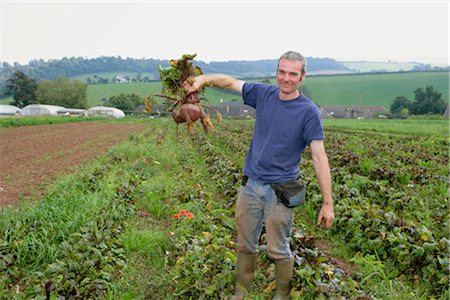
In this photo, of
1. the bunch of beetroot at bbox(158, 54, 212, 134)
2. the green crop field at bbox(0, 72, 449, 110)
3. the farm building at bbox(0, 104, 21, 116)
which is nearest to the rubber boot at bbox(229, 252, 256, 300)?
the bunch of beetroot at bbox(158, 54, 212, 134)

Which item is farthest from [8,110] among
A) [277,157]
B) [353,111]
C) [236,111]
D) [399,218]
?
[277,157]

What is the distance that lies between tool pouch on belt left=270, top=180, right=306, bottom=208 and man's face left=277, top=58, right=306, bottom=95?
0.79 m

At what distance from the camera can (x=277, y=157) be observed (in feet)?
10.9

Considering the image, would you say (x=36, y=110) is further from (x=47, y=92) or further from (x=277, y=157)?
(x=277, y=157)

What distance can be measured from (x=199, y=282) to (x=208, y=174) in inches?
229

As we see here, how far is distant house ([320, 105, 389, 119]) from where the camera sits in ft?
236

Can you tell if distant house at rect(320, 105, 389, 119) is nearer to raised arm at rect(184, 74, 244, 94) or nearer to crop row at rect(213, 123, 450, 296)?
crop row at rect(213, 123, 450, 296)

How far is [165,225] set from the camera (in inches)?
223

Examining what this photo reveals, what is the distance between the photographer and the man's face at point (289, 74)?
3.10 meters

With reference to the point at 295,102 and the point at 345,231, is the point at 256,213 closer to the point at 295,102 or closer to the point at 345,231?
the point at 295,102

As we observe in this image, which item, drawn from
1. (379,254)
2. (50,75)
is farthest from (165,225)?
(50,75)

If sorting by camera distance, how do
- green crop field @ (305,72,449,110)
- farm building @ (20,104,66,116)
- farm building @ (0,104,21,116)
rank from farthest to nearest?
green crop field @ (305,72,449,110) < farm building @ (0,104,21,116) < farm building @ (20,104,66,116)

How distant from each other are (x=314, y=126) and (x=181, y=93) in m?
1.09

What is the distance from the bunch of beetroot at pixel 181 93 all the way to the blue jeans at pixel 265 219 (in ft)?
2.78
